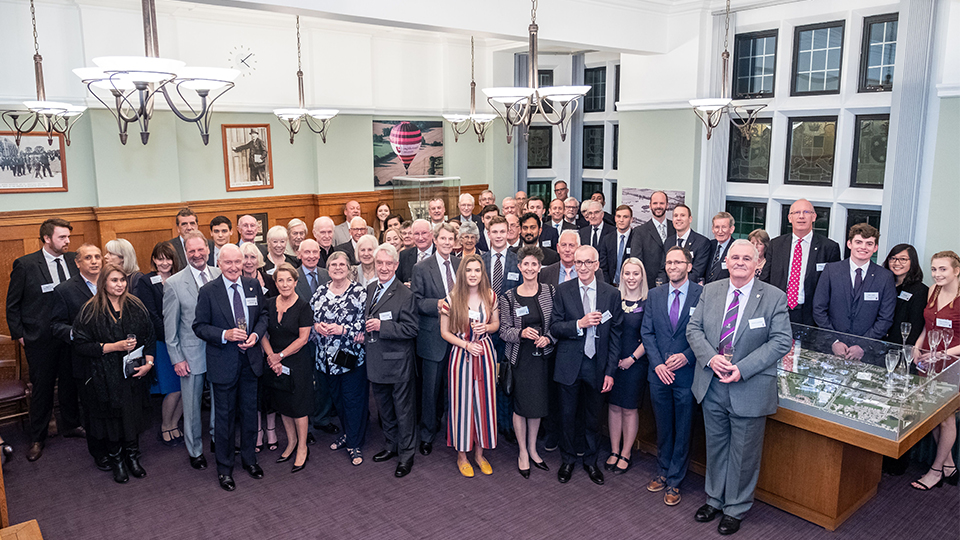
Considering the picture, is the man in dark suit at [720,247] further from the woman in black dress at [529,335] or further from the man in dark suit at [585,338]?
the woman in black dress at [529,335]

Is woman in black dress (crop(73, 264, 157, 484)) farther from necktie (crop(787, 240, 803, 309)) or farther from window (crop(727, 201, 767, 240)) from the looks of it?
window (crop(727, 201, 767, 240))

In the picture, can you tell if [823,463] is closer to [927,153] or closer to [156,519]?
[927,153]

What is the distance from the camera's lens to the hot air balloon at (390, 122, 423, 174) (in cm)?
1053

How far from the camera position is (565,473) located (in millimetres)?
4918

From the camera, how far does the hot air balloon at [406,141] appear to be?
34.6 ft

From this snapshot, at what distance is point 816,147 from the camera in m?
7.56

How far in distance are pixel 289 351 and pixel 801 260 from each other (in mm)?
4404

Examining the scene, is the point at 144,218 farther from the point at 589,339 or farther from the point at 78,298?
the point at 589,339

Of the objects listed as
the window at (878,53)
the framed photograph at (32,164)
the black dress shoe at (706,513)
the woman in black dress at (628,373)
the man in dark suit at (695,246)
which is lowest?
the black dress shoe at (706,513)

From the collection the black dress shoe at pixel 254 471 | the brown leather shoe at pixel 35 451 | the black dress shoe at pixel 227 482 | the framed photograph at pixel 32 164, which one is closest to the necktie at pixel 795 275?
the black dress shoe at pixel 254 471

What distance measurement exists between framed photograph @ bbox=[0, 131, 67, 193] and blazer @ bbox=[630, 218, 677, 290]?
657 cm

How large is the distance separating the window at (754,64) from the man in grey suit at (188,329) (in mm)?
6414

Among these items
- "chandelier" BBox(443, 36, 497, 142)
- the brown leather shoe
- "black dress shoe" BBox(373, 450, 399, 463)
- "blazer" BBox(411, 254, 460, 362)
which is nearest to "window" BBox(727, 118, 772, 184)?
"chandelier" BBox(443, 36, 497, 142)

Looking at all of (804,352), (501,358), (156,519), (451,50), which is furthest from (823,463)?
(451,50)
